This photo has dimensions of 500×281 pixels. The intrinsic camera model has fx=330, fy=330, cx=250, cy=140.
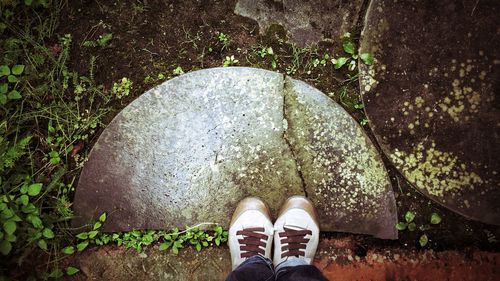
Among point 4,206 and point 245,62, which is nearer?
point 4,206

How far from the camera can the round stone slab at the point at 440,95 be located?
1812mm

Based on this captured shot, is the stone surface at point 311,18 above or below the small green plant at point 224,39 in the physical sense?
above

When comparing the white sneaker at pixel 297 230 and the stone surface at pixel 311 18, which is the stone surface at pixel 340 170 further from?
the stone surface at pixel 311 18

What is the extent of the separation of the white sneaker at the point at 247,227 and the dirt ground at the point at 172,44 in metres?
0.40

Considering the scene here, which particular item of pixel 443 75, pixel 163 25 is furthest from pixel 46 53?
pixel 443 75

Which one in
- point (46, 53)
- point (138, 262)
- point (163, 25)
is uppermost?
point (163, 25)

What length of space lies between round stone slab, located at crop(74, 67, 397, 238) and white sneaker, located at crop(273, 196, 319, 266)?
7 cm

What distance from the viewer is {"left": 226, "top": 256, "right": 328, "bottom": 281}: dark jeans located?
1638mm

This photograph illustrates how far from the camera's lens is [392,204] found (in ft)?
6.10

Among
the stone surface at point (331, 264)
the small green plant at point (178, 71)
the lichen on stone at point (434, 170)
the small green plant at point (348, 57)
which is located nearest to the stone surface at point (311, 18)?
the small green plant at point (348, 57)

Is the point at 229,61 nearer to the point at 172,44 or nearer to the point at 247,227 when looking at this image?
the point at 172,44

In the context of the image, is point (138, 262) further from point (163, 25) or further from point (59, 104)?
point (163, 25)

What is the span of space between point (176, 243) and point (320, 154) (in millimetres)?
954

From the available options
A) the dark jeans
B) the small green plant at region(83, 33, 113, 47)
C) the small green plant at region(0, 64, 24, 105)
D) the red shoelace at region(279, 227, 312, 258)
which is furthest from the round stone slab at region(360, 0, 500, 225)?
the small green plant at region(0, 64, 24, 105)
